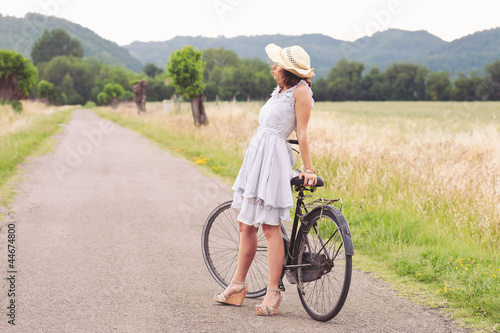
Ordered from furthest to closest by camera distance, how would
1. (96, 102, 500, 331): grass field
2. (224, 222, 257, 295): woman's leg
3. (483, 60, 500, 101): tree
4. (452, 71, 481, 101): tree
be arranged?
(452, 71, 481, 101): tree, (483, 60, 500, 101): tree, (96, 102, 500, 331): grass field, (224, 222, 257, 295): woman's leg

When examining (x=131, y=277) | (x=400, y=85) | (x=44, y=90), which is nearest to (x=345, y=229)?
(x=131, y=277)

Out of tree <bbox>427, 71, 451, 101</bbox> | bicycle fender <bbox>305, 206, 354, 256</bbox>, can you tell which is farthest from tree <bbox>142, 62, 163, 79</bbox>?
bicycle fender <bbox>305, 206, 354, 256</bbox>

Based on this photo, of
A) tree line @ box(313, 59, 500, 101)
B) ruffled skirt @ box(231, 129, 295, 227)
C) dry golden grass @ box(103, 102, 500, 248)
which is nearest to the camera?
ruffled skirt @ box(231, 129, 295, 227)

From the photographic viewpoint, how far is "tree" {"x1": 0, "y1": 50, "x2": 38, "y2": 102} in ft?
102

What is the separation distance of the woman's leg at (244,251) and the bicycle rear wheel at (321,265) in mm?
383

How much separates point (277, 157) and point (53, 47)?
191776mm

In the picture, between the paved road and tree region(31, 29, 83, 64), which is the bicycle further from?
tree region(31, 29, 83, 64)

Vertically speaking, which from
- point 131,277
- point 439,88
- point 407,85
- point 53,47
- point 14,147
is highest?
point 53,47

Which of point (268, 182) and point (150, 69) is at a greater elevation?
point (150, 69)

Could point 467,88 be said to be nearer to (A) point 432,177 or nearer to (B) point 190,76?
(B) point 190,76

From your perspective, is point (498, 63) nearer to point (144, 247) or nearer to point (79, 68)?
point (144, 247)

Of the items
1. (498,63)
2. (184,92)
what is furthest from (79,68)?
(184,92)

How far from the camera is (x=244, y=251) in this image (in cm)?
382

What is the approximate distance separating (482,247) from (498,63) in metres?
65.4
